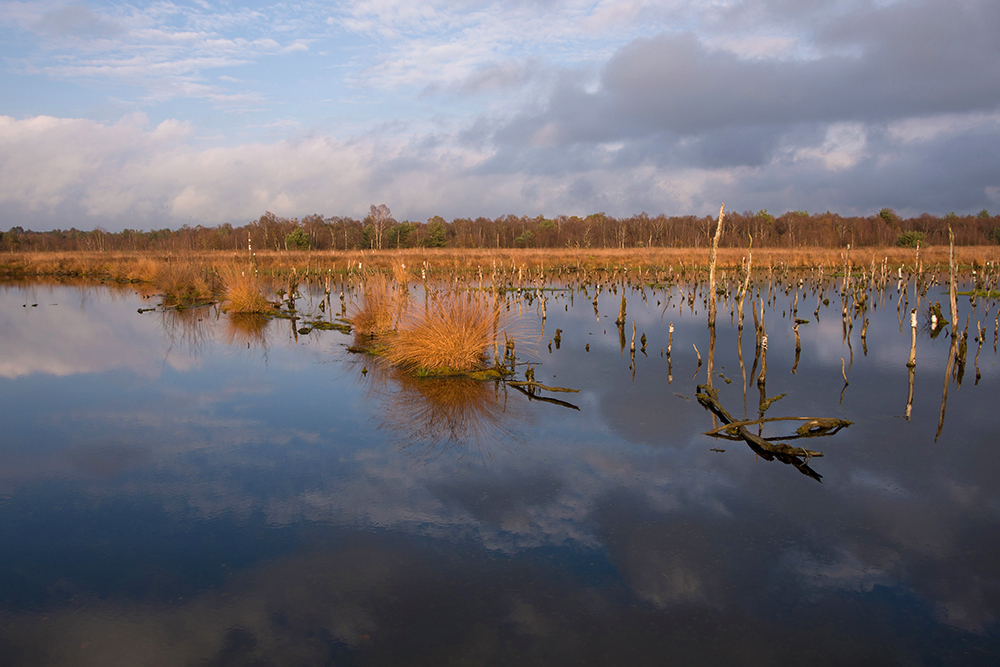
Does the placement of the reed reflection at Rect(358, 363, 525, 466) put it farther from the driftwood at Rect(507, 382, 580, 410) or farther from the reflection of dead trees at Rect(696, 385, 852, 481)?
the reflection of dead trees at Rect(696, 385, 852, 481)

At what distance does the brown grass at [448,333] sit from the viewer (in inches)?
427

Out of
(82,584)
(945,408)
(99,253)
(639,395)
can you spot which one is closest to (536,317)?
(639,395)

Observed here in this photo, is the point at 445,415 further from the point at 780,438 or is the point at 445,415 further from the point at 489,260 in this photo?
the point at 489,260

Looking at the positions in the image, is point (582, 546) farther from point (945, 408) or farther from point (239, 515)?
point (945, 408)

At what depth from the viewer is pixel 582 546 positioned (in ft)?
16.4

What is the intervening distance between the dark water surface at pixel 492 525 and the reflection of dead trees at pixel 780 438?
0.18 meters

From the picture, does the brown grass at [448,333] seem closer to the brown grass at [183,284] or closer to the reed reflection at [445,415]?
the reed reflection at [445,415]

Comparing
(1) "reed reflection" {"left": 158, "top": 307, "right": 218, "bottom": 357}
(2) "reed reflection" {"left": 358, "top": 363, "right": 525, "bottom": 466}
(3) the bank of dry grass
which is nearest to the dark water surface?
(2) "reed reflection" {"left": 358, "top": 363, "right": 525, "bottom": 466}

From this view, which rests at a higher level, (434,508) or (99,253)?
(99,253)

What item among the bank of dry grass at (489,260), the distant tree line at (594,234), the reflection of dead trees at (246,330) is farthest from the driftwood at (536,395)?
the distant tree line at (594,234)

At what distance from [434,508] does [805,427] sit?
15.5 ft

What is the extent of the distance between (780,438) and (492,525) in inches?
159

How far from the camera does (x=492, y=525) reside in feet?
17.6

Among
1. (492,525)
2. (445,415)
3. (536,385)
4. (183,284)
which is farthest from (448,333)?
(183,284)
